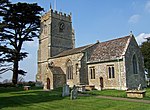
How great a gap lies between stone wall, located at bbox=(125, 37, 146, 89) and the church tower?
1846cm

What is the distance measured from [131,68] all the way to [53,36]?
20620 mm

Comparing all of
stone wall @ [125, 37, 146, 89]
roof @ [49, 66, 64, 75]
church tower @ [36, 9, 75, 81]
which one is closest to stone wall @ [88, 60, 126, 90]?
stone wall @ [125, 37, 146, 89]

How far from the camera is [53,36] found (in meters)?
41.2

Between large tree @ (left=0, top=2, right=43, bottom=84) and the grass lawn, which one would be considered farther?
large tree @ (left=0, top=2, right=43, bottom=84)

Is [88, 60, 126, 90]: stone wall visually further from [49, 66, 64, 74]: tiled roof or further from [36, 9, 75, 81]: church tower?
[36, 9, 75, 81]: church tower

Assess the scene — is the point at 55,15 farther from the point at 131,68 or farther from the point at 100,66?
the point at 131,68

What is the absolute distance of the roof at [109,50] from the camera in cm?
2683

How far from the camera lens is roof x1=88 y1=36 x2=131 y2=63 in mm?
26825

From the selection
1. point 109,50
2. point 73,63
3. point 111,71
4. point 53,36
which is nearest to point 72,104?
point 111,71

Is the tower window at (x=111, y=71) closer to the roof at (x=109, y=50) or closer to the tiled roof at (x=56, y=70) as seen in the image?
the roof at (x=109, y=50)

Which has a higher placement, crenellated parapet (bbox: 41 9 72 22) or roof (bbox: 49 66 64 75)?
crenellated parapet (bbox: 41 9 72 22)

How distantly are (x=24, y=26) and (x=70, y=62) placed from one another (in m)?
13.3

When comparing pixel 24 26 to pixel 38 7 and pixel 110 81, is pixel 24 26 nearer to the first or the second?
pixel 38 7

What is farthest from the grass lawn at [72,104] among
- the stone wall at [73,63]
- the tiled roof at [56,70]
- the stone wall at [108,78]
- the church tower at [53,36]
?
the church tower at [53,36]
